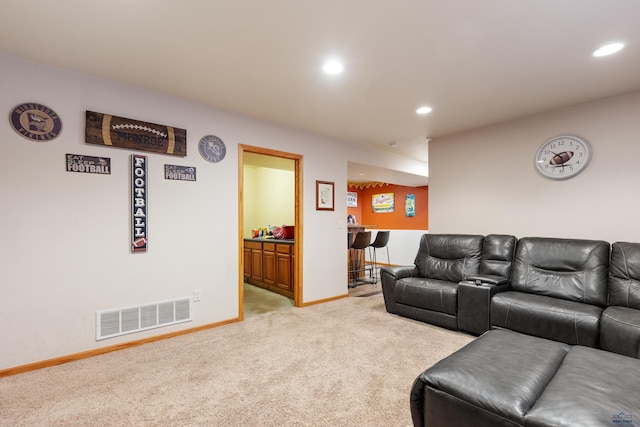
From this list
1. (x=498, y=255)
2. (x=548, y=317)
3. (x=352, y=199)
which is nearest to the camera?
(x=548, y=317)

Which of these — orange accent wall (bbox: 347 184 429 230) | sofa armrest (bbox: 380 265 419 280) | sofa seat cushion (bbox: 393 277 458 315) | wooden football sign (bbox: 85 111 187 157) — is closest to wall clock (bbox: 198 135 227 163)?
wooden football sign (bbox: 85 111 187 157)

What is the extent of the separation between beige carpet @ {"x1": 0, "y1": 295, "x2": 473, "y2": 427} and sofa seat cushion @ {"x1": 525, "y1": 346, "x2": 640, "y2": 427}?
81cm

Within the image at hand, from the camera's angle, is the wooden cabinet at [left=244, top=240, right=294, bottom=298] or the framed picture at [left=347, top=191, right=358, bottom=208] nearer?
the wooden cabinet at [left=244, top=240, right=294, bottom=298]

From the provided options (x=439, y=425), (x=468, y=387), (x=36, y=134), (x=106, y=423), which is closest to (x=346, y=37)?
(x=468, y=387)

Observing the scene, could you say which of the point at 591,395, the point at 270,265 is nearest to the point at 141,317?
the point at 270,265

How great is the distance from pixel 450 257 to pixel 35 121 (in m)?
4.26

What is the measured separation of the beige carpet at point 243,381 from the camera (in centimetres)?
180

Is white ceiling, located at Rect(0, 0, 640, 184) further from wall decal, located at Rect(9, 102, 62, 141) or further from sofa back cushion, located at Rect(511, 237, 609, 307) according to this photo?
sofa back cushion, located at Rect(511, 237, 609, 307)

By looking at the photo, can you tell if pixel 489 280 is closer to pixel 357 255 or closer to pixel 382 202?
pixel 357 255

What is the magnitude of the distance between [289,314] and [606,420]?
10.2 feet

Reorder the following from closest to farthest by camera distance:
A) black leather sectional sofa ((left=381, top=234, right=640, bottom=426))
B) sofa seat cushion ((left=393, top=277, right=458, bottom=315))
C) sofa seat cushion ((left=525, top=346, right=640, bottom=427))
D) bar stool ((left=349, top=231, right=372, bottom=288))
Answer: sofa seat cushion ((left=525, top=346, right=640, bottom=427))
black leather sectional sofa ((left=381, top=234, right=640, bottom=426))
sofa seat cushion ((left=393, top=277, right=458, bottom=315))
bar stool ((left=349, top=231, right=372, bottom=288))

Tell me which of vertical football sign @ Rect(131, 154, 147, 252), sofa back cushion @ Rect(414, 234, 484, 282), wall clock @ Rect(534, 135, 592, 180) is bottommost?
sofa back cushion @ Rect(414, 234, 484, 282)

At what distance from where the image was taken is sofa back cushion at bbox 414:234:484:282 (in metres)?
3.62

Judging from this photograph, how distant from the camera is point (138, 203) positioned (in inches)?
113
